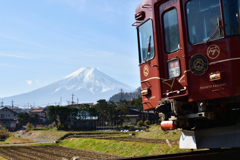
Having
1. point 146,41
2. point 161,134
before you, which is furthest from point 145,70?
point 161,134

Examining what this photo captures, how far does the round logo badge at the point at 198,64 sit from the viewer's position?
688cm

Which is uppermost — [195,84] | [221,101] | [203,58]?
[203,58]

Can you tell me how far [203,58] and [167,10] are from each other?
1936 millimetres

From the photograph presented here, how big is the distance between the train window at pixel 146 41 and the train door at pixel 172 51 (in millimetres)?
407

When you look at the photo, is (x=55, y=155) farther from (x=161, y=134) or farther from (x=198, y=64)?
(x=198, y=64)

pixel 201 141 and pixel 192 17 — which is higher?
pixel 192 17

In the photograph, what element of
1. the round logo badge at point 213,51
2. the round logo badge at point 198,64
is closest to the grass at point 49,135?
the round logo badge at point 198,64

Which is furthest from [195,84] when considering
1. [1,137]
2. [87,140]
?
[1,137]

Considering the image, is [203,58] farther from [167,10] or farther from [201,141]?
[201,141]

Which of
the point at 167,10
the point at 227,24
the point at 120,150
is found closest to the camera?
the point at 227,24

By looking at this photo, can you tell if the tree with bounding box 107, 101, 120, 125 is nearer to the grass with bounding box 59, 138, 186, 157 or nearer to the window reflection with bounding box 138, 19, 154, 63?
the grass with bounding box 59, 138, 186, 157

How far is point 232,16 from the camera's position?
255 inches

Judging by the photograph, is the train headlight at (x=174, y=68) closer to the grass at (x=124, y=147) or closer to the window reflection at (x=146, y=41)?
the window reflection at (x=146, y=41)

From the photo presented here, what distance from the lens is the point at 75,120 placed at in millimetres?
66062
